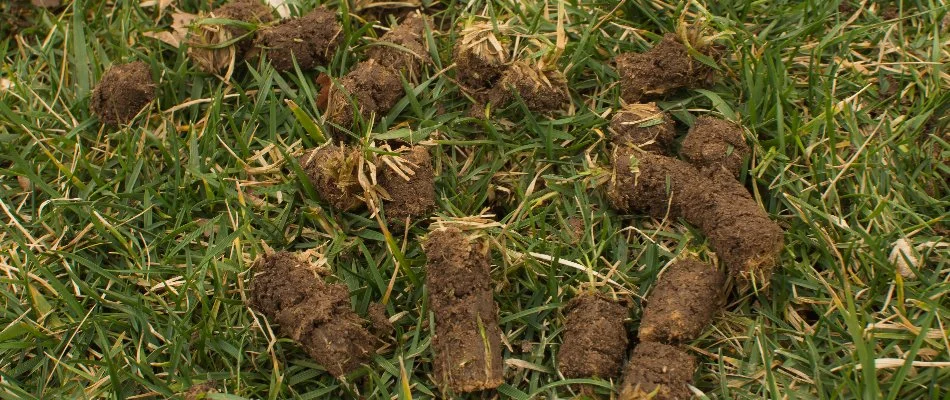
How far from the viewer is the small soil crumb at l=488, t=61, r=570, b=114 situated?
2715mm

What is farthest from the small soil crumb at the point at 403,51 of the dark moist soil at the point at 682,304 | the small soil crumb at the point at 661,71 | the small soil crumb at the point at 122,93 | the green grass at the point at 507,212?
the dark moist soil at the point at 682,304

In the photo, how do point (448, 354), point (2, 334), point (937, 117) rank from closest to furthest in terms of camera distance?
point (448, 354), point (2, 334), point (937, 117)

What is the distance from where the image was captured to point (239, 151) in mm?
2830

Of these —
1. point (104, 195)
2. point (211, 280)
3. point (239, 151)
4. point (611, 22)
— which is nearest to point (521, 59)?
point (611, 22)

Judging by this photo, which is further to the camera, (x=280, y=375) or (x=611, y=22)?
(x=611, y=22)

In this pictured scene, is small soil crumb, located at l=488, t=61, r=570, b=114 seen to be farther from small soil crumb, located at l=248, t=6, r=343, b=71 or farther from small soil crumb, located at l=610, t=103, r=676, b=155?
small soil crumb, located at l=248, t=6, r=343, b=71

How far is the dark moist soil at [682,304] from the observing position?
2.32 m

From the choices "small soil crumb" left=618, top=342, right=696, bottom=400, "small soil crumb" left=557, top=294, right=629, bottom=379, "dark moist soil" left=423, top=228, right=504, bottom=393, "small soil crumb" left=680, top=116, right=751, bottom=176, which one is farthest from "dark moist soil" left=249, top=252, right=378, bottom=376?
"small soil crumb" left=680, top=116, right=751, bottom=176

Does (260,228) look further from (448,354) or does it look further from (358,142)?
(448,354)

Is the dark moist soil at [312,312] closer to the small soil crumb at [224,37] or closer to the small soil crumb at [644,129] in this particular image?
the small soil crumb at [224,37]

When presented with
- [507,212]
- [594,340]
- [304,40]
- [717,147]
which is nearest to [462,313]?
[594,340]

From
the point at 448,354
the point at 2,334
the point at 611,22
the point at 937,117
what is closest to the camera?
the point at 448,354

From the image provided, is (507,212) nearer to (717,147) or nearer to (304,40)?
(717,147)

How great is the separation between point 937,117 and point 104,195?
8.91 ft
